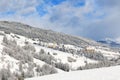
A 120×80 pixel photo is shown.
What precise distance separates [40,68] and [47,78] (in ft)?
209

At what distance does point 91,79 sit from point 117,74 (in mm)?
1498

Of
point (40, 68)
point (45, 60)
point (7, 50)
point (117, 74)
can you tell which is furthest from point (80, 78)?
point (45, 60)

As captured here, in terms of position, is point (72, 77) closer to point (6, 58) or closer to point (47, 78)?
point (47, 78)

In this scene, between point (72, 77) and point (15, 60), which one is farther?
point (15, 60)

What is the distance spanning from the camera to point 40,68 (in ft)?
265

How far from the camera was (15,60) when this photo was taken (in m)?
83.2

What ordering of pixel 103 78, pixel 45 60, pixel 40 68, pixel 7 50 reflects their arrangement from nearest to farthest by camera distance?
pixel 103 78, pixel 40 68, pixel 7 50, pixel 45 60

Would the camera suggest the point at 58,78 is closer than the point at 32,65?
Yes

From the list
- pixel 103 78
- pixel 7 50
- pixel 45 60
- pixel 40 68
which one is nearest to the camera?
pixel 103 78

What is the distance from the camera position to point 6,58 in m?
82.4

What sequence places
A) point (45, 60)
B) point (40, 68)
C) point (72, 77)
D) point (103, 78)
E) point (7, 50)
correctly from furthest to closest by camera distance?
point (45, 60) < point (7, 50) < point (40, 68) < point (72, 77) < point (103, 78)

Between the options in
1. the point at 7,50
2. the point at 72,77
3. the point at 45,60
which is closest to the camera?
the point at 72,77

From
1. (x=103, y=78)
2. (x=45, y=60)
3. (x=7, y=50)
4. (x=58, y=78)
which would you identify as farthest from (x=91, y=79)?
(x=45, y=60)

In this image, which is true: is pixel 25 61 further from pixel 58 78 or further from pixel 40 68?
pixel 58 78
